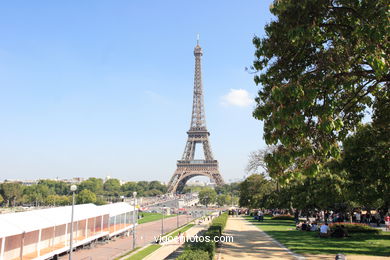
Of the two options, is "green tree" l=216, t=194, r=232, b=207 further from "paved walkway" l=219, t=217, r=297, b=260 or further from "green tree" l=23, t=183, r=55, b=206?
"paved walkway" l=219, t=217, r=297, b=260

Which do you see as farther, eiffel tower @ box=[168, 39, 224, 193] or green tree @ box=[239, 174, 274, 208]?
eiffel tower @ box=[168, 39, 224, 193]

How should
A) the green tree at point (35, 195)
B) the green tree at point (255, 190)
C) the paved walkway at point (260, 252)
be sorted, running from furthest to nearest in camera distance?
the green tree at point (35, 195) → the green tree at point (255, 190) → the paved walkway at point (260, 252)

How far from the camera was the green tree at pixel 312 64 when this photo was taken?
352 inches

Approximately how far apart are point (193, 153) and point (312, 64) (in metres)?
104

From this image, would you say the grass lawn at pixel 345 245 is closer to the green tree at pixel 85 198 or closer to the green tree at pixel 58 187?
the green tree at pixel 85 198

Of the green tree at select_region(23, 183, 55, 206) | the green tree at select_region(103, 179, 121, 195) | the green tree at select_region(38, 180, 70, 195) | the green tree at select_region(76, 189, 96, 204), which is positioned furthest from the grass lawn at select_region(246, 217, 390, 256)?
the green tree at select_region(38, 180, 70, 195)

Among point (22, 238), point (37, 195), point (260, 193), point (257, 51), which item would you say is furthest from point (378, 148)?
point (37, 195)

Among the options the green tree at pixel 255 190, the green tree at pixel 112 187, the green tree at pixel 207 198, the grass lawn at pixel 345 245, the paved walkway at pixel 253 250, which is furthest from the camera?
the green tree at pixel 112 187

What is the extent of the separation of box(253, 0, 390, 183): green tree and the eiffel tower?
99.0 metres

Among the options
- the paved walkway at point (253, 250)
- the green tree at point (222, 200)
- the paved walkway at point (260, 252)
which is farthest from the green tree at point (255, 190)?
the green tree at point (222, 200)

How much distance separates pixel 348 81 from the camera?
10.3 metres

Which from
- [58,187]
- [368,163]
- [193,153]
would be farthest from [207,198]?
[368,163]

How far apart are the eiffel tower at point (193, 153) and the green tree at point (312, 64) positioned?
99.0 meters

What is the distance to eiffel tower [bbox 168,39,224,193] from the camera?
110 meters
